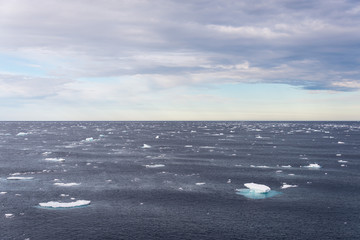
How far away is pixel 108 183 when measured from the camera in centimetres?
4381

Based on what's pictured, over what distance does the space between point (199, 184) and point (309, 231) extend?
1805 cm

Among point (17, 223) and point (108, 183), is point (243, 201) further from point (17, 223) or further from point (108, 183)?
point (17, 223)

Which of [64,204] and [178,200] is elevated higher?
[64,204]

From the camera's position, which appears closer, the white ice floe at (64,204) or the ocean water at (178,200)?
the ocean water at (178,200)

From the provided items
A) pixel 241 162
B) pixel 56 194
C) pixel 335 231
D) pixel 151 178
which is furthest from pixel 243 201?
pixel 241 162

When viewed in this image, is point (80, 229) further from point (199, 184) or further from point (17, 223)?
point (199, 184)

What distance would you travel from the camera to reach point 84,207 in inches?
1310

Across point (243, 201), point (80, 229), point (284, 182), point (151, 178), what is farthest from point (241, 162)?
point (80, 229)

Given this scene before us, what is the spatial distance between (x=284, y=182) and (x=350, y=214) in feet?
44.7

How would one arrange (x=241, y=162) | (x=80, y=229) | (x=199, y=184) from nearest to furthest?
(x=80, y=229) < (x=199, y=184) < (x=241, y=162)

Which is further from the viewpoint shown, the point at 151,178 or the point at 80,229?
the point at 151,178

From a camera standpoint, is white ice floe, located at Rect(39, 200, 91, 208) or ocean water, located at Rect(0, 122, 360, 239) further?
white ice floe, located at Rect(39, 200, 91, 208)

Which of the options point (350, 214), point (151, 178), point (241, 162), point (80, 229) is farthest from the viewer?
point (241, 162)

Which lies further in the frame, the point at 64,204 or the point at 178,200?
the point at 178,200
